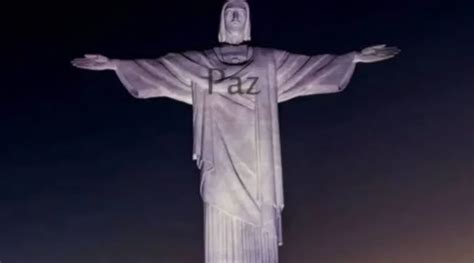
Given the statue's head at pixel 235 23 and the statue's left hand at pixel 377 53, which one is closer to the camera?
the statue's left hand at pixel 377 53

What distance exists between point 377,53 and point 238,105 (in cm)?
235

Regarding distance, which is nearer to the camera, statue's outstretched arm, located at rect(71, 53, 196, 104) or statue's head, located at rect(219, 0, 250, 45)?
statue's outstretched arm, located at rect(71, 53, 196, 104)

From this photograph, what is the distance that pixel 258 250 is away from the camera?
12.9 m

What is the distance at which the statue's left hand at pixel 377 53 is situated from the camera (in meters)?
13.7

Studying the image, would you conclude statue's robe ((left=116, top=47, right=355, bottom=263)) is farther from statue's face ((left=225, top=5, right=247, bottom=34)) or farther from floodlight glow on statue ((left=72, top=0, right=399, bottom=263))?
statue's face ((left=225, top=5, right=247, bottom=34))

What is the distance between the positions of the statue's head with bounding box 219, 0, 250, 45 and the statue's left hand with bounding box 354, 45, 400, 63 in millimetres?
1863

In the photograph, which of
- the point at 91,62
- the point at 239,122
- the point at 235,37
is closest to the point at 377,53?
the point at 235,37

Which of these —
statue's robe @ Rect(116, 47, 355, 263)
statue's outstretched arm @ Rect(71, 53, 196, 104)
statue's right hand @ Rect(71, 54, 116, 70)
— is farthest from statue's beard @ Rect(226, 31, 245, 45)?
statue's right hand @ Rect(71, 54, 116, 70)

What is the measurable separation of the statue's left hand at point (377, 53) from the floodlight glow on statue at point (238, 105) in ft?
0.05

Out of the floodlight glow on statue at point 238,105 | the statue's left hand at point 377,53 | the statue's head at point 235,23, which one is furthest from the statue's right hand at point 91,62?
the statue's left hand at point 377,53

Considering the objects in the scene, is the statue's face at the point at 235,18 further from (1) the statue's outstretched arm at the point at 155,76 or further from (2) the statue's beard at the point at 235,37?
(1) the statue's outstretched arm at the point at 155,76

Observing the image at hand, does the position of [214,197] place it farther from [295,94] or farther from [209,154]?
[295,94]

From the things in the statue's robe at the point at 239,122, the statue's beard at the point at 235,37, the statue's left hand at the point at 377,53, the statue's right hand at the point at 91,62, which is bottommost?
the statue's robe at the point at 239,122

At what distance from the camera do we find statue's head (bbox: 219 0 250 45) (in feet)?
46.2
